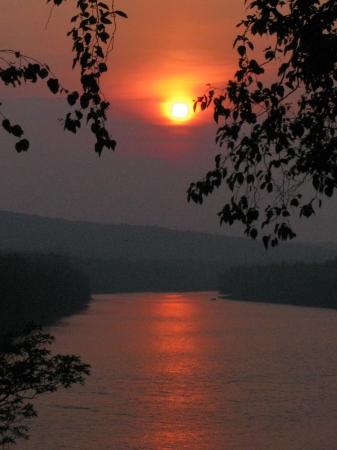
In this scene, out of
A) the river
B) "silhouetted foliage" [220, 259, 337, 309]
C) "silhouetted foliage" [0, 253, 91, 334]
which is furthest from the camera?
"silhouetted foliage" [220, 259, 337, 309]

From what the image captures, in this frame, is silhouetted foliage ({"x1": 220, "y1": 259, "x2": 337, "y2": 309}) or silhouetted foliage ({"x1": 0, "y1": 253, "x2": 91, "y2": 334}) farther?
silhouetted foliage ({"x1": 220, "y1": 259, "x2": 337, "y2": 309})

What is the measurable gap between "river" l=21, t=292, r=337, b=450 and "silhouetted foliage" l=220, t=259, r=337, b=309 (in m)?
40.7

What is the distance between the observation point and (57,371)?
9586 mm

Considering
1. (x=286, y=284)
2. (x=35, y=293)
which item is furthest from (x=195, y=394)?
(x=286, y=284)

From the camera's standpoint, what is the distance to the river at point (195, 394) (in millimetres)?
18969

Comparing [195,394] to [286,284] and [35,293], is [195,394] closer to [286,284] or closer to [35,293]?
[35,293]

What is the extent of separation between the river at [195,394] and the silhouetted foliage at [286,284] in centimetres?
4067

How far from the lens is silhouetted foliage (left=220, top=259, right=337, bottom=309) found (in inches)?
3425

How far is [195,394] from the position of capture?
81.9 feet

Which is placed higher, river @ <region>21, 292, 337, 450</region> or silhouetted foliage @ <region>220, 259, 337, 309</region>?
silhouetted foliage @ <region>220, 259, 337, 309</region>

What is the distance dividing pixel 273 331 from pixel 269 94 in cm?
4293

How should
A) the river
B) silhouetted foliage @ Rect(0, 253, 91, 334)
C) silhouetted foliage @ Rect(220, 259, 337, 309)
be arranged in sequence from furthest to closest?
silhouetted foliage @ Rect(220, 259, 337, 309)
silhouetted foliage @ Rect(0, 253, 91, 334)
the river

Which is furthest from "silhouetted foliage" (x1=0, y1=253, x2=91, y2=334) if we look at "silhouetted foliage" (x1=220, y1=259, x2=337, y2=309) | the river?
"silhouetted foliage" (x1=220, y1=259, x2=337, y2=309)

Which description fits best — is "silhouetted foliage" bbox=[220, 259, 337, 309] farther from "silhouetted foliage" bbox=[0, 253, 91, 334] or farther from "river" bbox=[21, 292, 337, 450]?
"river" bbox=[21, 292, 337, 450]
